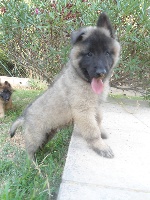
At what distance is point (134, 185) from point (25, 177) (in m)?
0.95

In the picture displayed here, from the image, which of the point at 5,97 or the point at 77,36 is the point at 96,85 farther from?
the point at 5,97

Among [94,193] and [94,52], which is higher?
[94,52]

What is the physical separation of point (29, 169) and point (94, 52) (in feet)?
3.92

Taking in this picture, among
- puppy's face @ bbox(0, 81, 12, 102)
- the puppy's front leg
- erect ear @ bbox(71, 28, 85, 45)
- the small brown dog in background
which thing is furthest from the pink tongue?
puppy's face @ bbox(0, 81, 12, 102)

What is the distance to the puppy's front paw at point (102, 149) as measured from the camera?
9.46 feet

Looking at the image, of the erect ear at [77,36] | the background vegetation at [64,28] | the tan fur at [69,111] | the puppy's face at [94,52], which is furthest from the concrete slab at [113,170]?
the background vegetation at [64,28]

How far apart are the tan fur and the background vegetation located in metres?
1.32

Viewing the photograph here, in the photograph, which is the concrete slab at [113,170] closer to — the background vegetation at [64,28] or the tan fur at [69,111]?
the tan fur at [69,111]

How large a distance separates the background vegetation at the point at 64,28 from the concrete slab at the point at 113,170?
1.54 metres

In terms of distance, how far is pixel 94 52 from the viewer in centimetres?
305

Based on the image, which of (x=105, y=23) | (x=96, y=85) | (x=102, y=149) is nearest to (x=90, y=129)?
(x=102, y=149)

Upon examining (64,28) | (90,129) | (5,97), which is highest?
(64,28)

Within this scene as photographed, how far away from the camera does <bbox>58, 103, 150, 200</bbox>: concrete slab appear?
2.23m

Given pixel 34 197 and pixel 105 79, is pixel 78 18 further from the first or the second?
pixel 34 197
